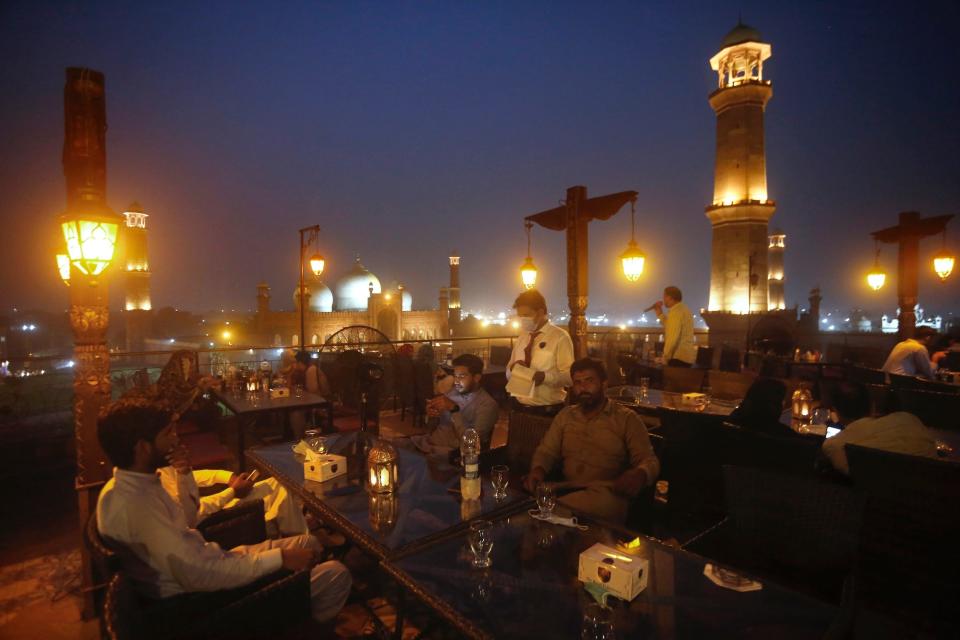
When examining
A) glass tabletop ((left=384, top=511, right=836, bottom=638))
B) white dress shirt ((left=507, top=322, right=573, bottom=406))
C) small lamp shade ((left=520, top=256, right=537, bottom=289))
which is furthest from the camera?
small lamp shade ((left=520, top=256, right=537, bottom=289))

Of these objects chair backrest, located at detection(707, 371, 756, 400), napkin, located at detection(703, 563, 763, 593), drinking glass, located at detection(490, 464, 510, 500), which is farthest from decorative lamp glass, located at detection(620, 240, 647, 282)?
napkin, located at detection(703, 563, 763, 593)

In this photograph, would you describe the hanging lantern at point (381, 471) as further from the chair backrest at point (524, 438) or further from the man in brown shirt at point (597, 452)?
the chair backrest at point (524, 438)

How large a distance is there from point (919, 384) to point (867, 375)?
91 centimetres

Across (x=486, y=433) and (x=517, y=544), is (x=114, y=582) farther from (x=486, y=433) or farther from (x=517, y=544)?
(x=486, y=433)

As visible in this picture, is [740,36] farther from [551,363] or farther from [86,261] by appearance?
[86,261]

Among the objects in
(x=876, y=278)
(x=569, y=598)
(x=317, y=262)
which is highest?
(x=317, y=262)

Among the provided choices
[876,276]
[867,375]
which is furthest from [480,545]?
[876,276]

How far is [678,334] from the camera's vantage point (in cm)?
770

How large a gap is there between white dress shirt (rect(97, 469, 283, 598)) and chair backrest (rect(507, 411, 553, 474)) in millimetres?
2264

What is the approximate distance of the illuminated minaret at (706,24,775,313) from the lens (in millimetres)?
A: 15148

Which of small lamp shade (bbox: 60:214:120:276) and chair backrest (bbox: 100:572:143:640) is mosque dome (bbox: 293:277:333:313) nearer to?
small lamp shade (bbox: 60:214:120:276)

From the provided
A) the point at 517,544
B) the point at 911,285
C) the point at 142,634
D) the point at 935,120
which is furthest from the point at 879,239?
the point at 935,120

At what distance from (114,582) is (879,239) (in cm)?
1341

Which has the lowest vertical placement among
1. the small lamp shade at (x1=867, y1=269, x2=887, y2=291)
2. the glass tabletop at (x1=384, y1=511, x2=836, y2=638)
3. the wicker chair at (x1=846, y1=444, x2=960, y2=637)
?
the wicker chair at (x1=846, y1=444, x2=960, y2=637)
